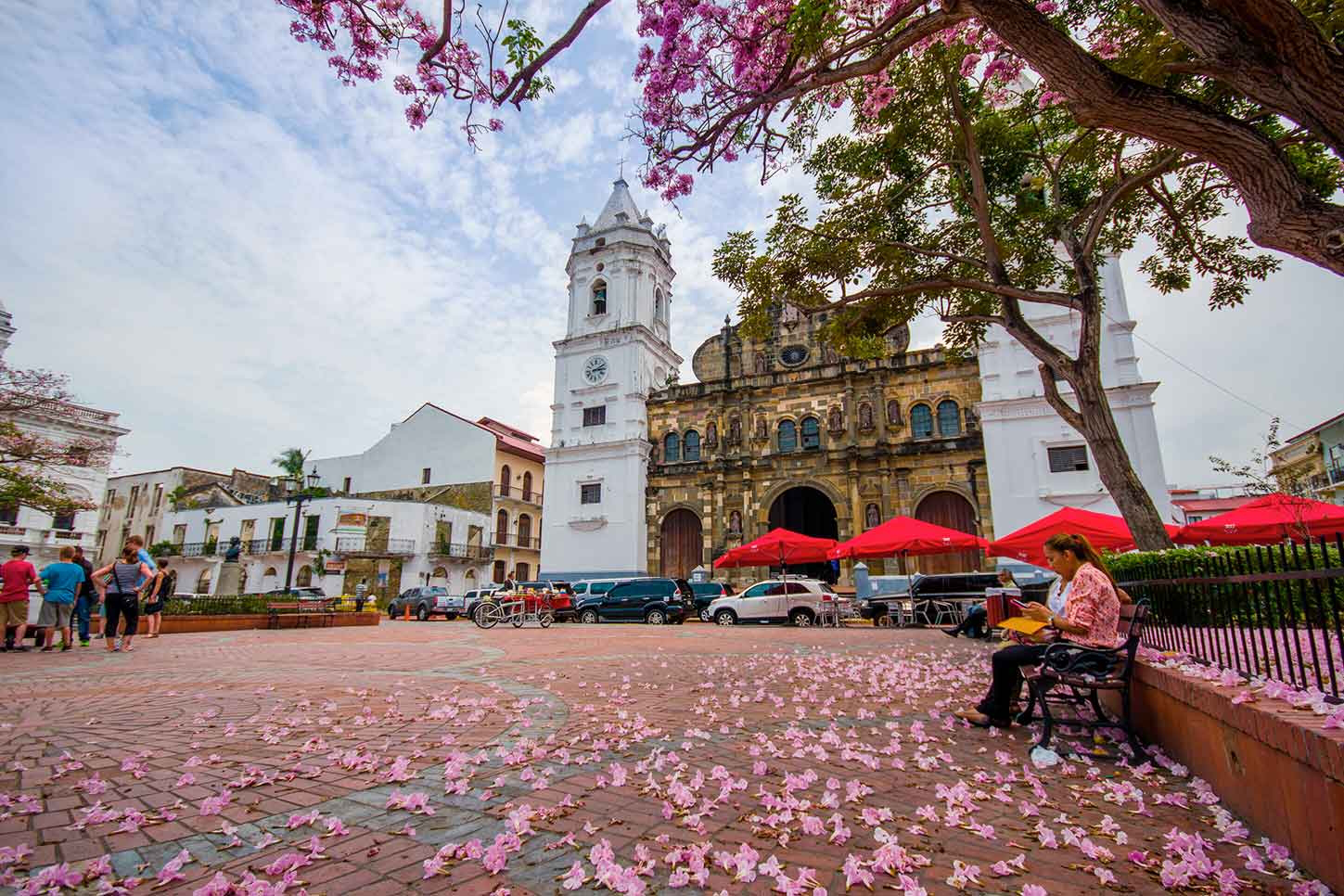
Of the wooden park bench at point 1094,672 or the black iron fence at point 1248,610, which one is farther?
the wooden park bench at point 1094,672

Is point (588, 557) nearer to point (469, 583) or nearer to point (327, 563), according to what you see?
point (469, 583)

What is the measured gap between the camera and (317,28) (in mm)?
5562

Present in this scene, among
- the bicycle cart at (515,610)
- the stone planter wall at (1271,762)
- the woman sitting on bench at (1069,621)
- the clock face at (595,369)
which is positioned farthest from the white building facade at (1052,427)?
the stone planter wall at (1271,762)

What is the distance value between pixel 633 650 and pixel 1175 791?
8.28 metres

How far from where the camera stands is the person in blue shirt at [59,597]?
996 cm

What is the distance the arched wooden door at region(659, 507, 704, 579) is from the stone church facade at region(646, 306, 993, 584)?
5 centimetres

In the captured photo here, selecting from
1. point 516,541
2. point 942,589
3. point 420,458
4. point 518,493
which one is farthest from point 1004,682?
point 420,458

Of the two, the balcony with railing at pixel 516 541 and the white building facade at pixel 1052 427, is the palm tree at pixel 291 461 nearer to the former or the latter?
the balcony with railing at pixel 516 541

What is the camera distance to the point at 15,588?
965cm

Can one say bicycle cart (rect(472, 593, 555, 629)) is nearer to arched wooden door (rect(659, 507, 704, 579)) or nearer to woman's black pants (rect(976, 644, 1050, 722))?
arched wooden door (rect(659, 507, 704, 579))

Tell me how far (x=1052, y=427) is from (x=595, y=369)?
68.2 feet

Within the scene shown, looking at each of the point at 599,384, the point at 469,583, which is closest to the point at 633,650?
the point at 599,384

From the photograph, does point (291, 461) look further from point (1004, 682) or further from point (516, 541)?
point (1004, 682)

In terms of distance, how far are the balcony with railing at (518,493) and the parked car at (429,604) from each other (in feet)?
31.5
